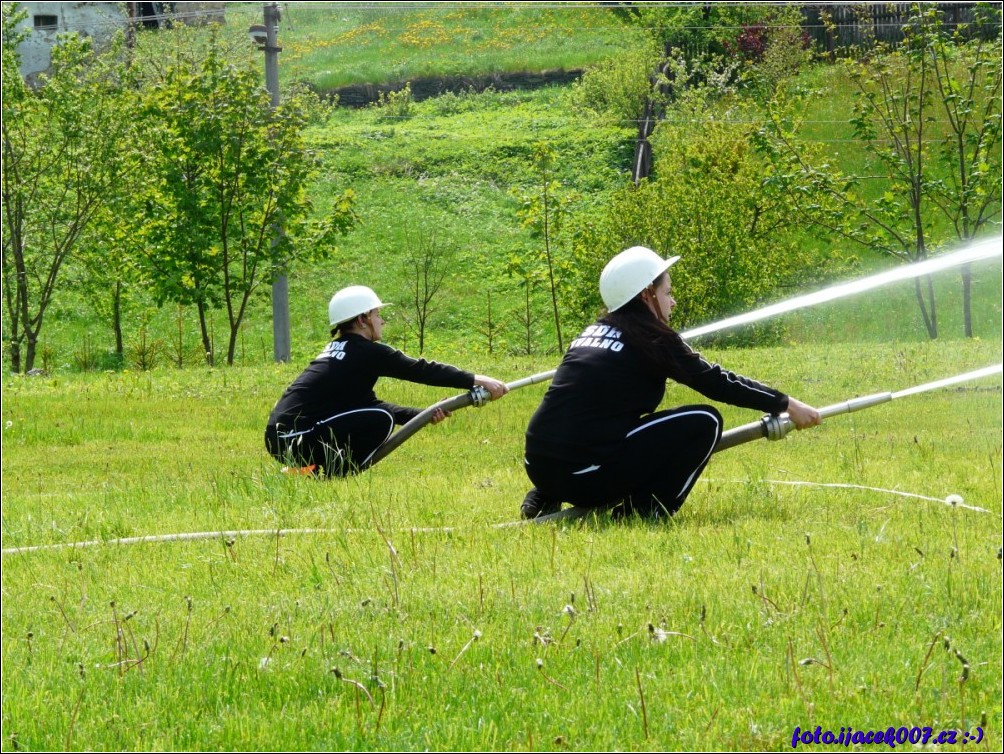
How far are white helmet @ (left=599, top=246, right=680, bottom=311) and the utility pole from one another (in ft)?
69.3

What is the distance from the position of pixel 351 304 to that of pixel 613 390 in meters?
3.22

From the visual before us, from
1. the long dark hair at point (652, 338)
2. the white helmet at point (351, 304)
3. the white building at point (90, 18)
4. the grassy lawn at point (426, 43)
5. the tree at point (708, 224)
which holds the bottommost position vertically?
the tree at point (708, 224)

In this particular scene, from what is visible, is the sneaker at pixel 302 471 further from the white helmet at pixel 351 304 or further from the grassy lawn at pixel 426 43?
the grassy lawn at pixel 426 43

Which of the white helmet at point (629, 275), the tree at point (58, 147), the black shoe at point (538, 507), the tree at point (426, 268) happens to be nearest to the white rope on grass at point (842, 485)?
the black shoe at point (538, 507)

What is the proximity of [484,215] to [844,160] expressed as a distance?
980 cm

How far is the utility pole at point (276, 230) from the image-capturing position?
2820 cm

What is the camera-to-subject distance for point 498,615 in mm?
5703

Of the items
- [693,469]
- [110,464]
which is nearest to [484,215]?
[110,464]

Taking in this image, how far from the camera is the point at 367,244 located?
121 feet

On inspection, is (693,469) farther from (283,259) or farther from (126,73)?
(126,73)

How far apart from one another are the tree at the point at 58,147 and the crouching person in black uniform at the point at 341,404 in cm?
2157

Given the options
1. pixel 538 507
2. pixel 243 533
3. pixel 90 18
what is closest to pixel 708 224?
pixel 538 507

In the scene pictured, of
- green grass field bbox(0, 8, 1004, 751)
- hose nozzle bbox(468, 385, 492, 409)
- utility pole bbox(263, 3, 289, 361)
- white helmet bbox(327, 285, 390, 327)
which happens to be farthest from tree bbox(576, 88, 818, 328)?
hose nozzle bbox(468, 385, 492, 409)

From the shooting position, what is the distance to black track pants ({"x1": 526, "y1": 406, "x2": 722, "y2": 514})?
7750mm
